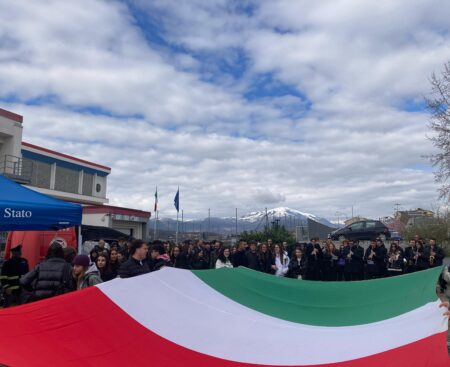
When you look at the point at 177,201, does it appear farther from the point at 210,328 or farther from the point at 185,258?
the point at 210,328

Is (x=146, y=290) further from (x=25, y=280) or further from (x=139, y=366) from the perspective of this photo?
(x=25, y=280)

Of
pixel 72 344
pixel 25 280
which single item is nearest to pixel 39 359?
pixel 72 344

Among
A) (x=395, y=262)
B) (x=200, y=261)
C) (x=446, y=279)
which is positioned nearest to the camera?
(x=446, y=279)

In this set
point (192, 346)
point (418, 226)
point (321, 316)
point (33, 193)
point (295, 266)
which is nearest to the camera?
point (192, 346)

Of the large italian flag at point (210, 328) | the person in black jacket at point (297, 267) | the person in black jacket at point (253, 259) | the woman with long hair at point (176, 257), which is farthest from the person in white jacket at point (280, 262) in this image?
the large italian flag at point (210, 328)

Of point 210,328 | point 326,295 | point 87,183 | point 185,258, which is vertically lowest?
point 210,328

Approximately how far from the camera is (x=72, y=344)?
407cm

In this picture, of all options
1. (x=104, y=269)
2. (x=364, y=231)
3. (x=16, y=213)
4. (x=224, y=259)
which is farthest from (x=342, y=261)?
(x=364, y=231)

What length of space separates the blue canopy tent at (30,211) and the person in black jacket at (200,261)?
6.54 m

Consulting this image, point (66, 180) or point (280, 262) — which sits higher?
point (66, 180)

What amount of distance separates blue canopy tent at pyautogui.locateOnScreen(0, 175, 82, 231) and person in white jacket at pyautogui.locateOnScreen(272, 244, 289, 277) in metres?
6.41

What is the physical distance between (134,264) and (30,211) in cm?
211

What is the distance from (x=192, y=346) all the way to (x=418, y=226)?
2929 cm

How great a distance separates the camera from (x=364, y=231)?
26734mm
